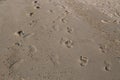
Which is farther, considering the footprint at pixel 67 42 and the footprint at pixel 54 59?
the footprint at pixel 67 42

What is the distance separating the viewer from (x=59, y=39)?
11.0 feet

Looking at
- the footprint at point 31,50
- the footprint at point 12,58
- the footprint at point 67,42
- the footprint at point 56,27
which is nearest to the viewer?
the footprint at point 12,58

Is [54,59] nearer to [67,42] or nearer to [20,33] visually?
[67,42]

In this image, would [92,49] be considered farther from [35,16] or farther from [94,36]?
[35,16]

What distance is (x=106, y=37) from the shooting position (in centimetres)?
337

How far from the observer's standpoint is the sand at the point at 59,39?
285 centimetres

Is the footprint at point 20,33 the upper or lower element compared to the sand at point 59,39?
lower

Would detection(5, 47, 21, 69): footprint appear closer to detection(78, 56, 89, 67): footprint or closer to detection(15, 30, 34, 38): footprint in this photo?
detection(15, 30, 34, 38): footprint

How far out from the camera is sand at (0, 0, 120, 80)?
2846 millimetres

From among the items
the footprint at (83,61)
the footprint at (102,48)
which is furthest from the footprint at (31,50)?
the footprint at (102,48)

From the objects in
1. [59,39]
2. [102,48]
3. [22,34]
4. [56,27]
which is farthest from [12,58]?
[102,48]

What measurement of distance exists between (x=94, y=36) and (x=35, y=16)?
47.2 inches

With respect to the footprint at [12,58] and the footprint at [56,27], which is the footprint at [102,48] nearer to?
the footprint at [56,27]

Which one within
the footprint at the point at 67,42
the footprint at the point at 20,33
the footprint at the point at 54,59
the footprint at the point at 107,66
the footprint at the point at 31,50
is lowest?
the footprint at the point at 20,33
